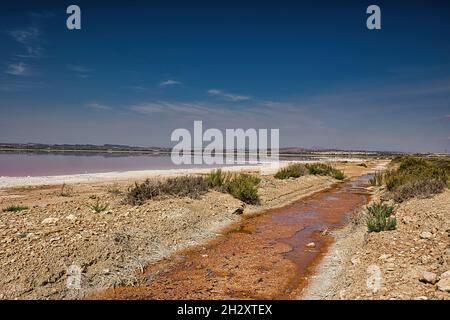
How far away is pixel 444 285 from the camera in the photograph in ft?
16.4

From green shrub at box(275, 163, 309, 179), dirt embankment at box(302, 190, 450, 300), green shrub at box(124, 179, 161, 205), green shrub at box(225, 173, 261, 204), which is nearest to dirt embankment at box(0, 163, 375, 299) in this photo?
green shrub at box(124, 179, 161, 205)

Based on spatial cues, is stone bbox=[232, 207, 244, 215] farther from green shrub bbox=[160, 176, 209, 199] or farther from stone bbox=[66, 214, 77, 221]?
stone bbox=[66, 214, 77, 221]

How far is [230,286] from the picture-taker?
642 centimetres

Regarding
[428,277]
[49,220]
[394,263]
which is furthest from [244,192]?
[428,277]

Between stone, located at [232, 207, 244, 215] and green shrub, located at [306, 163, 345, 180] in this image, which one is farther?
green shrub, located at [306, 163, 345, 180]

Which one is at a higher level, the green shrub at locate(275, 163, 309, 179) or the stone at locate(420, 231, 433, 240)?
the green shrub at locate(275, 163, 309, 179)

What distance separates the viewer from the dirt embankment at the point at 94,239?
5871mm

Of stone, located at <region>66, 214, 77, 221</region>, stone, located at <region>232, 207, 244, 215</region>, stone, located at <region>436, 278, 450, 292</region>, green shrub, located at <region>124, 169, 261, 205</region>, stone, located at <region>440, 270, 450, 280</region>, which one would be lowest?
stone, located at <region>232, 207, 244, 215</region>

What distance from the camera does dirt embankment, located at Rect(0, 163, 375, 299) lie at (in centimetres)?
587

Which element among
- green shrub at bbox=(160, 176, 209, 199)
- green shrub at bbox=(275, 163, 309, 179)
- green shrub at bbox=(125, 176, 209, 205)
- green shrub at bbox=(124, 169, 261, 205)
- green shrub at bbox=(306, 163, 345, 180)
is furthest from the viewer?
green shrub at bbox=(306, 163, 345, 180)

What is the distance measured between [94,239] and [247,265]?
3.20 m

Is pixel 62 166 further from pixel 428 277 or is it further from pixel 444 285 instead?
pixel 444 285

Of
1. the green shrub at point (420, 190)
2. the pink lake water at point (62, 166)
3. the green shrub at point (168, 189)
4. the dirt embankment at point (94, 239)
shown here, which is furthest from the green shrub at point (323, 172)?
→ the pink lake water at point (62, 166)
